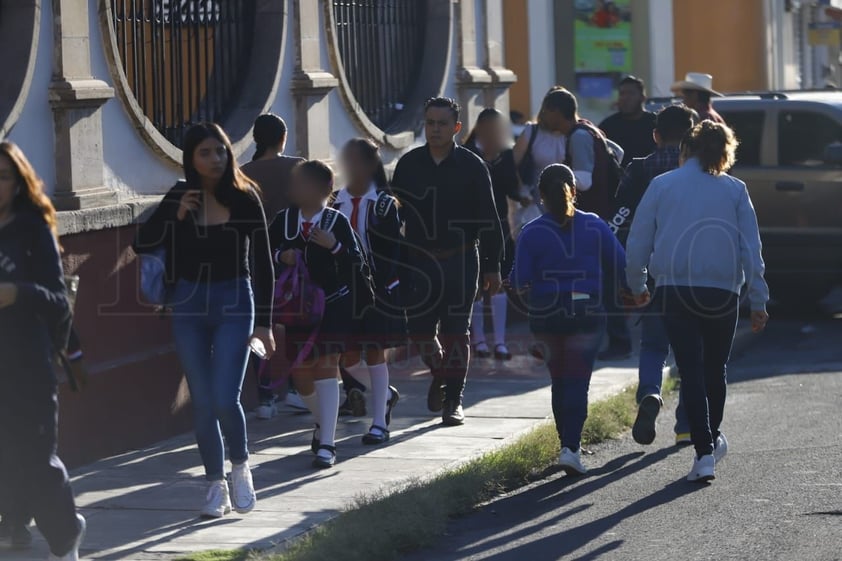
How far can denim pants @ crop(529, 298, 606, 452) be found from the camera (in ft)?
27.3

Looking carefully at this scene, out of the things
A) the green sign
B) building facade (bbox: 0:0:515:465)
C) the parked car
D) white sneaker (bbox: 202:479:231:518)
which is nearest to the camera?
white sneaker (bbox: 202:479:231:518)

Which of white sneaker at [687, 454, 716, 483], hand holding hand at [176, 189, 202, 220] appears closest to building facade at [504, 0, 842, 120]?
white sneaker at [687, 454, 716, 483]

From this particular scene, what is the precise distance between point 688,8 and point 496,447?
20.4 meters

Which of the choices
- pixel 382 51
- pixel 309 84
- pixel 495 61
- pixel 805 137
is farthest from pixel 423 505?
pixel 495 61

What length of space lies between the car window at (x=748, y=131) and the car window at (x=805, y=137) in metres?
0.19

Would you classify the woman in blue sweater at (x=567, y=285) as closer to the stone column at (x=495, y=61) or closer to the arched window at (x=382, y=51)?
the arched window at (x=382, y=51)

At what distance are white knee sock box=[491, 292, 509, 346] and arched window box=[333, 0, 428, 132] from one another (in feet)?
6.06

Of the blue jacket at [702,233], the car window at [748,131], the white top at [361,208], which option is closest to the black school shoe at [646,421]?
the blue jacket at [702,233]

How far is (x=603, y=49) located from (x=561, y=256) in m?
20.8

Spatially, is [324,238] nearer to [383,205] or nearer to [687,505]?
[383,205]

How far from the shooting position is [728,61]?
27984mm

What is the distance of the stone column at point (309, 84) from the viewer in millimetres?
11414

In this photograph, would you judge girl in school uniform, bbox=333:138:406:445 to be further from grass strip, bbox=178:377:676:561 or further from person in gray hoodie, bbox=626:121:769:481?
person in gray hoodie, bbox=626:121:769:481

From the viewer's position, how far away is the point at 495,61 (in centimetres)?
1506
